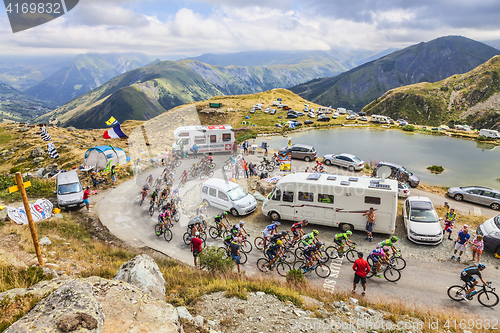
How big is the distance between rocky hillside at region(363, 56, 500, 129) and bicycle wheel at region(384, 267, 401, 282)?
100832 millimetres

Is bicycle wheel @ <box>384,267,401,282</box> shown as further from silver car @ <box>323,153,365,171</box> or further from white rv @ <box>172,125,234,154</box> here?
white rv @ <box>172,125,234,154</box>

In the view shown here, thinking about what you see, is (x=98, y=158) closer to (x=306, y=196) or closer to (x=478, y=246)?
(x=306, y=196)

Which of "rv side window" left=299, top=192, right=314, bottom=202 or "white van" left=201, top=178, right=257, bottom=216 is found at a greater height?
"rv side window" left=299, top=192, right=314, bottom=202

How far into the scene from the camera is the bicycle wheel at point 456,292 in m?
9.70

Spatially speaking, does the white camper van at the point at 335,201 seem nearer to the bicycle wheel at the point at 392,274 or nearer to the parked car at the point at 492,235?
the bicycle wheel at the point at 392,274

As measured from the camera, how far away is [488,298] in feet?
30.8

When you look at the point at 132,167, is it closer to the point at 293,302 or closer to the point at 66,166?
the point at 66,166

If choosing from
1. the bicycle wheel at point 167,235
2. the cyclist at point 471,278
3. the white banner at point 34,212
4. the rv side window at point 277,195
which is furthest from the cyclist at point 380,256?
the white banner at point 34,212

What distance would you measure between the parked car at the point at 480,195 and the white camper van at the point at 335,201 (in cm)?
985

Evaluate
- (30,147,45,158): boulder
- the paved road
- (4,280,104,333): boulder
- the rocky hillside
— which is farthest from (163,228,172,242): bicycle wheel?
the rocky hillside

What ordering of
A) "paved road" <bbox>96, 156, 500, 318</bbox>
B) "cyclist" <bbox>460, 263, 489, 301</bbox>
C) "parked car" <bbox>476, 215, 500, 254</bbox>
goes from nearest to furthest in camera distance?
"cyclist" <bbox>460, 263, 489, 301</bbox>
"paved road" <bbox>96, 156, 500, 318</bbox>
"parked car" <bbox>476, 215, 500, 254</bbox>

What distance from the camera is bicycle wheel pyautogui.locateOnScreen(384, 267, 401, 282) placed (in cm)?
1105

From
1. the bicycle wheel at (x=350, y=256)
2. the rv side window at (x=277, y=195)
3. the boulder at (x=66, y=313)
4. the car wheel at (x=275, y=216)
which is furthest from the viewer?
the car wheel at (x=275, y=216)

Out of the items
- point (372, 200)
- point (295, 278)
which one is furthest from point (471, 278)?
point (295, 278)
